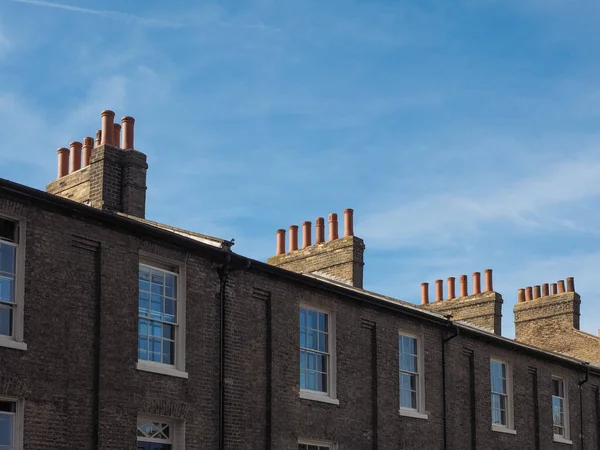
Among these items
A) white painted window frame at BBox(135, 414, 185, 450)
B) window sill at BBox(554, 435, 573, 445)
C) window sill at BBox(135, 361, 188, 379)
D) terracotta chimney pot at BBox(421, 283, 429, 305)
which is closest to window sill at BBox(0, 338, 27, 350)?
window sill at BBox(135, 361, 188, 379)

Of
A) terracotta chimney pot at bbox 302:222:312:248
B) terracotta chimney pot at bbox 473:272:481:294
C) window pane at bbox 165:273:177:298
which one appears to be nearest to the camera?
window pane at bbox 165:273:177:298

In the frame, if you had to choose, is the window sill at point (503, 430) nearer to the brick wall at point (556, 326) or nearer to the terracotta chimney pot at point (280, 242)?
the terracotta chimney pot at point (280, 242)

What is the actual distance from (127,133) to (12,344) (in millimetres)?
9738

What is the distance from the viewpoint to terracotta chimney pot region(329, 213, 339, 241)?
3497 cm

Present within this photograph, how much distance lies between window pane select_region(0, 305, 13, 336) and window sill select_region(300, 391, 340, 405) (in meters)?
7.93

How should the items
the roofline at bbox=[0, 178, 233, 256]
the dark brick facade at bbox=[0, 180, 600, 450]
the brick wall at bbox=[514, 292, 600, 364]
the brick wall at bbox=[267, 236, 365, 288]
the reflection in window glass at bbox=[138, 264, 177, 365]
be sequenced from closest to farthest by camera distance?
the roofline at bbox=[0, 178, 233, 256], the dark brick facade at bbox=[0, 180, 600, 450], the reflection in window glass at bbox=[138, 264, 177, 365], the brick wall at bbox=[267, 236, 365, 288], the brick wall at bbox=[514, 292, 600, 364]

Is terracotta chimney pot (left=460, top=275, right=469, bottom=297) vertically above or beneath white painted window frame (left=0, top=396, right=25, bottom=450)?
above

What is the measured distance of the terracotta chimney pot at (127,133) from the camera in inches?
1045

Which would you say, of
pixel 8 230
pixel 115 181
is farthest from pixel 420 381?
pixel 8 230

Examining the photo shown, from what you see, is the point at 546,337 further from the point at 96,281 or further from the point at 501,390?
the point at 96,281

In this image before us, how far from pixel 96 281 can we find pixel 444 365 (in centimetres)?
1232

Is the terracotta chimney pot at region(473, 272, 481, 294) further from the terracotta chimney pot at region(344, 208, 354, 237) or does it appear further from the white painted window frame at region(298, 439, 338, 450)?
the white painted window frame at region(298, 439, 338, 450)

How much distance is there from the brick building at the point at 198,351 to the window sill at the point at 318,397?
0.08m

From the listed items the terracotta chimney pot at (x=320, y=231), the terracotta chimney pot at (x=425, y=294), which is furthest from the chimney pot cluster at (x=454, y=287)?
the terracotta chimney pot at (x=320, y=231)
